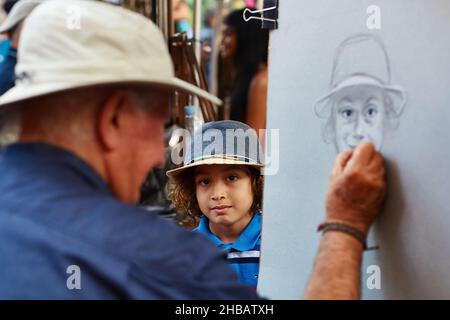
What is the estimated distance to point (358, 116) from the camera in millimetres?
1506

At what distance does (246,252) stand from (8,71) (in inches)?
43.6

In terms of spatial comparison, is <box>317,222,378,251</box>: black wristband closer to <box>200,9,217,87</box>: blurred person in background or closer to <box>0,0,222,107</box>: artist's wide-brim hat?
<box>0,0,222,107</box>: artist's wide-brim hat

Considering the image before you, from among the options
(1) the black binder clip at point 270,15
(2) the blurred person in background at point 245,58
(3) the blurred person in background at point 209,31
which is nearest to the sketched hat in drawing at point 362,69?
(1) the black binder clip at point 270,15

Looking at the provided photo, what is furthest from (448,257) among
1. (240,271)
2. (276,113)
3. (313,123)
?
(240,271)

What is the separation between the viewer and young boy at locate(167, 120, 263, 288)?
2.13 metres

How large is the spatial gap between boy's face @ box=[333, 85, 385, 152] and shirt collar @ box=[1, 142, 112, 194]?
0.59m

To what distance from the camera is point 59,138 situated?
1.16 metres

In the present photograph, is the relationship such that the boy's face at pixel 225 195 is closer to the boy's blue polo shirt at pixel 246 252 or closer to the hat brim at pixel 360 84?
the boy's blue polo shirt at pixel 246 252

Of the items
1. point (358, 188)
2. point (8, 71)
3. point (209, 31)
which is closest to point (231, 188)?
point (358, 188)

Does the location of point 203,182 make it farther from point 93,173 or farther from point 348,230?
point 93,173

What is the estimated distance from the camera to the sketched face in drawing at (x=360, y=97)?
1.46m

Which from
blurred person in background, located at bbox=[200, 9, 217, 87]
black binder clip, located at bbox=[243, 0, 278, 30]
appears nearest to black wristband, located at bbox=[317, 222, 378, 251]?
black binder clip, located at bbox=[243, 0, 278, 30]
